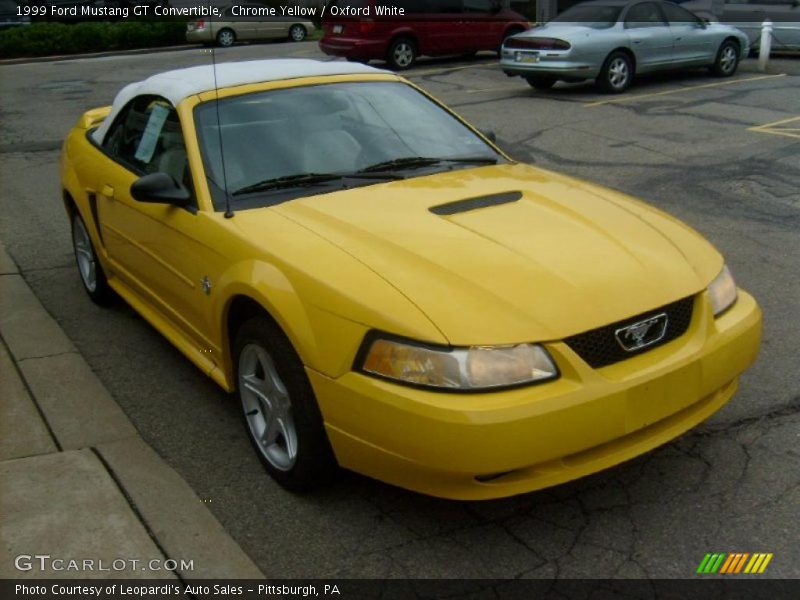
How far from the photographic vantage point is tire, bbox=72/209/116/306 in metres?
5.92

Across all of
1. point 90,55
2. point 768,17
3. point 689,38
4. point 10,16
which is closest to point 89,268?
point 689,38

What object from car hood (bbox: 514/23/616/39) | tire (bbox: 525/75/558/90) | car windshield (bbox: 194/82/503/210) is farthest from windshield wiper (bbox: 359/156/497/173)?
tire (bbox: 525/75/558/90)

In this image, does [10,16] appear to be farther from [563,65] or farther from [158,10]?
[563,65]

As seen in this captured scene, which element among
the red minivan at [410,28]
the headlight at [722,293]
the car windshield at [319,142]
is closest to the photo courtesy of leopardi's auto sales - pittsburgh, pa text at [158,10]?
the red minivan at [410,28]

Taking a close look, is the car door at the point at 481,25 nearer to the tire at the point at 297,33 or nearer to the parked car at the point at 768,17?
the parked car at the point at 768,17

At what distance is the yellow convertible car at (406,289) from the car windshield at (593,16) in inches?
417

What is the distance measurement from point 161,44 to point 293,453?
27937mm

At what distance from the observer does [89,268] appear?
6.12 m

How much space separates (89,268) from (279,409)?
2858 mm

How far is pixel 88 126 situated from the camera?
6.29m

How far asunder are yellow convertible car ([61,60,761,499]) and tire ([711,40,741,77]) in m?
12.2

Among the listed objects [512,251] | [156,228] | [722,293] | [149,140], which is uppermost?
[149,140]

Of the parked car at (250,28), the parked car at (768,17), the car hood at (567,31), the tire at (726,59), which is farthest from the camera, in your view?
the parked car at (250,28)

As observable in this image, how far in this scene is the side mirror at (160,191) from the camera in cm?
426
